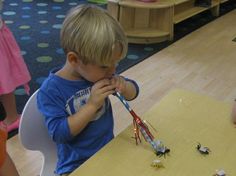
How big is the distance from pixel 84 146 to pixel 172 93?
311 millimetres

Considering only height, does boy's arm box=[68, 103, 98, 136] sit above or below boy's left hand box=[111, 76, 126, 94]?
below

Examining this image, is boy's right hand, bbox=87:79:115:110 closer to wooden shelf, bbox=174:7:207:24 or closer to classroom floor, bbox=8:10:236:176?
classroom floor, bbox=8:10:236:176

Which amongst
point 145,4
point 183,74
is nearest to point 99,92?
point 183,74

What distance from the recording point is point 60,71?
0.96 metres

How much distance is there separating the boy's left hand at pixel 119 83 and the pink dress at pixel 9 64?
97cm

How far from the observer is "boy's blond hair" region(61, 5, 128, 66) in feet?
2.74

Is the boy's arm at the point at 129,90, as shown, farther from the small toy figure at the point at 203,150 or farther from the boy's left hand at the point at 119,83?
the small toy figure at the point at 203,150

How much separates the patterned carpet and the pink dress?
28 centimetres

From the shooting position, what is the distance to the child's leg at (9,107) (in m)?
1.85

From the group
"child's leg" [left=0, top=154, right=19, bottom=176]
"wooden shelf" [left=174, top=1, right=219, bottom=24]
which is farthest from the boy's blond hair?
"wooden shelf" [left=174, top=1, right=219, bottom=24]

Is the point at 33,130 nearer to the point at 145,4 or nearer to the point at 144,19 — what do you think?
the point at 145,4

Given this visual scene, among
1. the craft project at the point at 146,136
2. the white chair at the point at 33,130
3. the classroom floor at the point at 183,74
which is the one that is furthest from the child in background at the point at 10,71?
the craft project at the point at 146,136

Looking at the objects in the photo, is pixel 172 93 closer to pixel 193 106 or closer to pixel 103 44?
pixel 193 106

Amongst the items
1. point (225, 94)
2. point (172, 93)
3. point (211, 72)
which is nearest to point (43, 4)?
point (211, 72)
